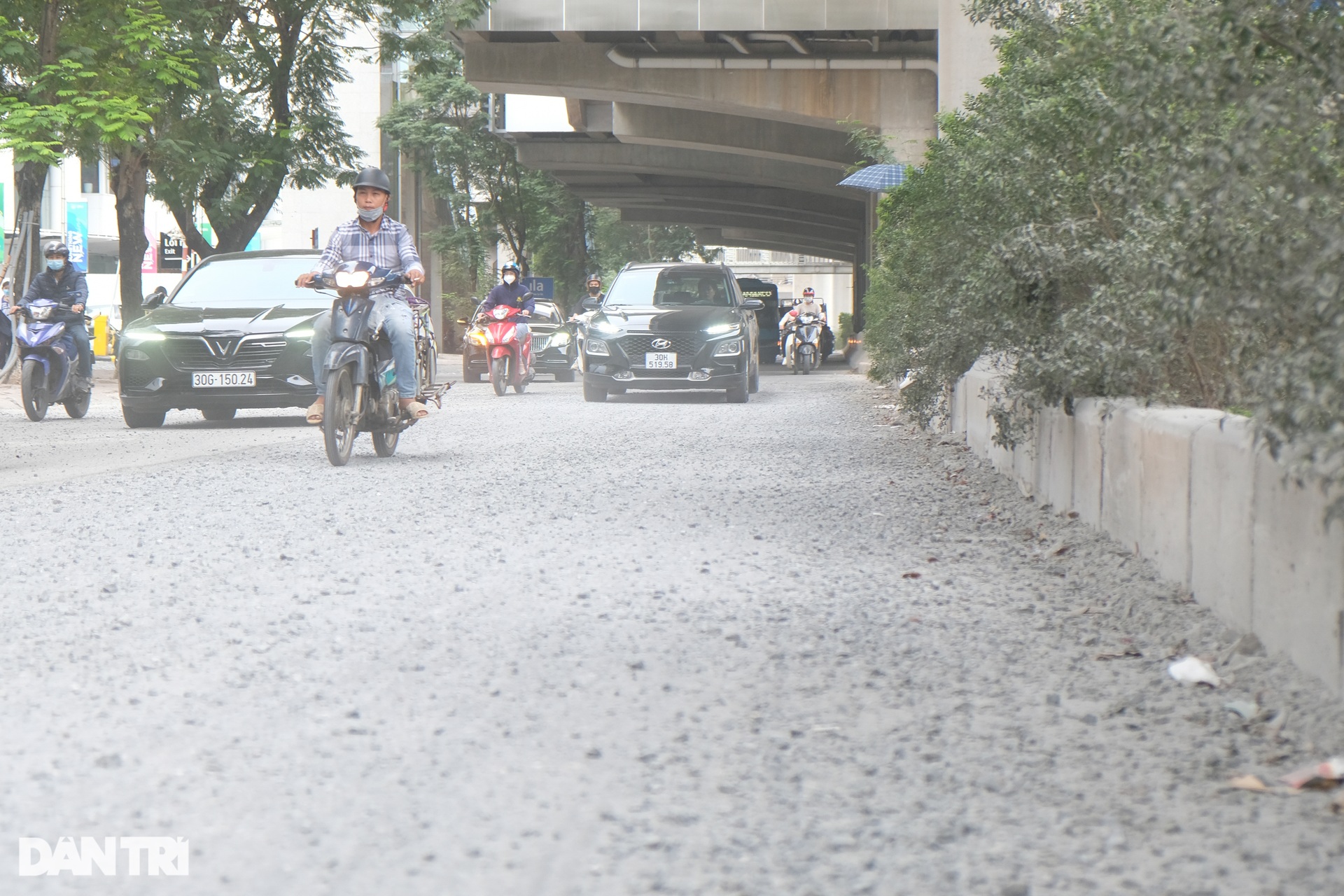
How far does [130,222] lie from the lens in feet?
90.3

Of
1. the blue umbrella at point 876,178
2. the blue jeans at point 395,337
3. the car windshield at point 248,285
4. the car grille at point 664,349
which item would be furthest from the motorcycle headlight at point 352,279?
the blue umbrella at point 876,178

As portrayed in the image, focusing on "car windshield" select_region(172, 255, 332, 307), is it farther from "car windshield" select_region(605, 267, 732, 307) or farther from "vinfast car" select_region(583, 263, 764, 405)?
"car windshield" select_region(605, 267, 732, 307)

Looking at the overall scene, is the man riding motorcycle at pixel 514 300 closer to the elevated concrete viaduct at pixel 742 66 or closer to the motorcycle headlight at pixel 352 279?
the elevated concrete viaduct at pixel 742 66

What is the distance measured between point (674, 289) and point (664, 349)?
3.91 ft

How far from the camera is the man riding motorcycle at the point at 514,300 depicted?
22.8 m

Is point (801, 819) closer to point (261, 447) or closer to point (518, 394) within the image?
point (261, 447)

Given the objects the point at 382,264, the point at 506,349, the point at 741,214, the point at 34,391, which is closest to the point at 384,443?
the point at 382,264

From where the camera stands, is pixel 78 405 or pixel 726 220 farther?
pixel 726 220

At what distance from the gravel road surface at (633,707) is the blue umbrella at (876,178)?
15.5 metres

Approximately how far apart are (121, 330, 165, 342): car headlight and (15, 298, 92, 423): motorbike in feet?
7.29

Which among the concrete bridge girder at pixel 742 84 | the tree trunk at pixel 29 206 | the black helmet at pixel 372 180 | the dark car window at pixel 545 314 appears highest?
the concrete bridge girder at pixel 742 84

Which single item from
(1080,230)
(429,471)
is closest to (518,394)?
(429,471)

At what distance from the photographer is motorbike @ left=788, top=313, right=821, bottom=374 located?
35.4m

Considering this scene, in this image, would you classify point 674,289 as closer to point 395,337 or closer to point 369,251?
point 369,251
